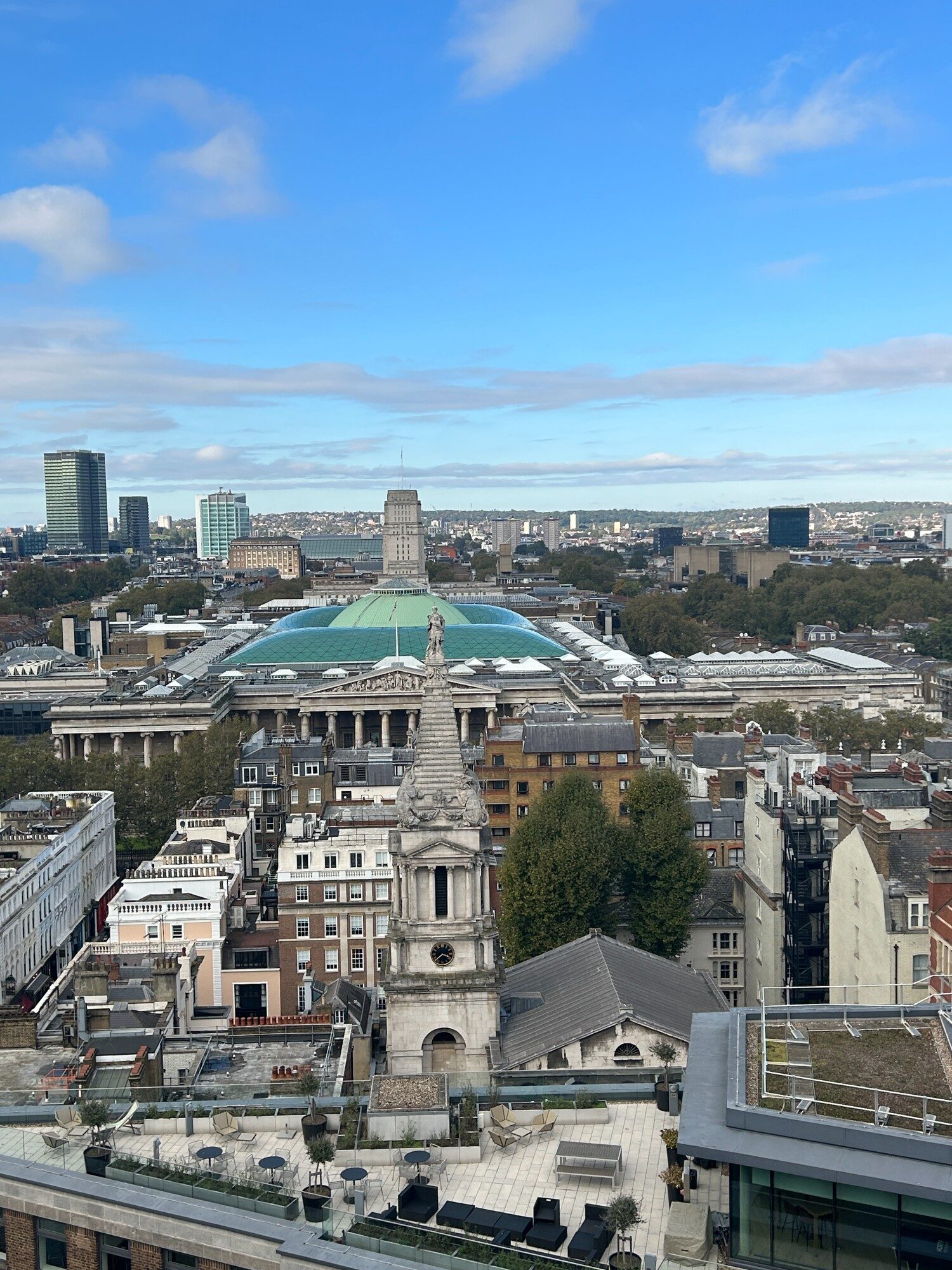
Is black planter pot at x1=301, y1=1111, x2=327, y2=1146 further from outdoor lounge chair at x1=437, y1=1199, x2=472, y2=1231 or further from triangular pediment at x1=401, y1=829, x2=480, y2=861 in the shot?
triangular pediment at x1=401, y1=829, x2=480, y2=861

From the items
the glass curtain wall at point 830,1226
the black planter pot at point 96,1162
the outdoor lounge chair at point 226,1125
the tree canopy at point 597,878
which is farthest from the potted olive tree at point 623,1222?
the tree canopy at point 597,878

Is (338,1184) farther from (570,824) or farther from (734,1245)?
(570,824)

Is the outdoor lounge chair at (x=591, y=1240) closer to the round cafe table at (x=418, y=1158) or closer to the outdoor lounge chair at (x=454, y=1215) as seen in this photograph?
the outdoor lounge chair at (x=454, y=1215)

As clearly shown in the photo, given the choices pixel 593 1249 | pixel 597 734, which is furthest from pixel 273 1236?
pixel 597 734

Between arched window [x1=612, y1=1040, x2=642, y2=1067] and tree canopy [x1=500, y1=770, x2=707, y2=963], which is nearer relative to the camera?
arched window [x1=612, y1=1040, x2=642, y2=1067]

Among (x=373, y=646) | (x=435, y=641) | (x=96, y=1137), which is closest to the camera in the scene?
(x=96, y=1137)

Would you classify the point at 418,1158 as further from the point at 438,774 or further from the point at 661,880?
the point at 661,880

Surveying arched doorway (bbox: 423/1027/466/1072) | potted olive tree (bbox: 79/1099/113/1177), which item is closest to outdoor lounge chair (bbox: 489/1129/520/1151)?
potted olive tree (bbox: 79/1099/113/1177)

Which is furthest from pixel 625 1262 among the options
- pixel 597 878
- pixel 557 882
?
pixel 597 878
